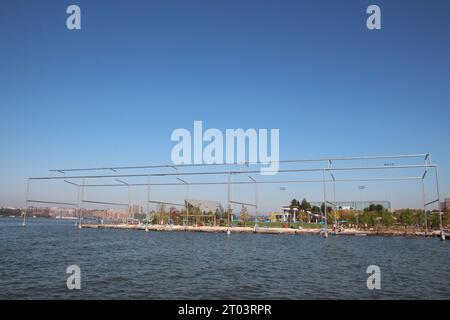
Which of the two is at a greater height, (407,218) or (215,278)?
(407,218)

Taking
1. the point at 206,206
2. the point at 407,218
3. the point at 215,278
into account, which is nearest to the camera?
the point at 215,278

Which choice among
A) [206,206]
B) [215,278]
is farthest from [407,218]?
[215,278]

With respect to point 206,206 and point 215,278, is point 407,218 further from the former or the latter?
point 215,278

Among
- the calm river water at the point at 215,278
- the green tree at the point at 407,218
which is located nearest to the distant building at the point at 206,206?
the green tree at the point at 407,218

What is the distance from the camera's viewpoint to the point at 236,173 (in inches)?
2341

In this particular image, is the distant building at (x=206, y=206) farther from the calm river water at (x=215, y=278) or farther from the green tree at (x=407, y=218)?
the calm river water at (x=215, y=278)

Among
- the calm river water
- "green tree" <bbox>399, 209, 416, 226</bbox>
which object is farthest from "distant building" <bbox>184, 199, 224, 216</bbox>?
the calm river water

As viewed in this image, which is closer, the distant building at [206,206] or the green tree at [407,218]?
the green tree at [407,218]

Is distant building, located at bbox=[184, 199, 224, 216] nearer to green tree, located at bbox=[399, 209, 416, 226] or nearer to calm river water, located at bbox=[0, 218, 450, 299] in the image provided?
green tree, located at bbox=[399, 209, 416, 226]

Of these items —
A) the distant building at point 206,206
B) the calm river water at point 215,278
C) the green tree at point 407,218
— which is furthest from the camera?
the distant building at point 206,206

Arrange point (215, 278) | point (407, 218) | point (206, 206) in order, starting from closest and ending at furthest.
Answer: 1. point (215, 278)
2. point (407, 218)
3. point (206, 206)
